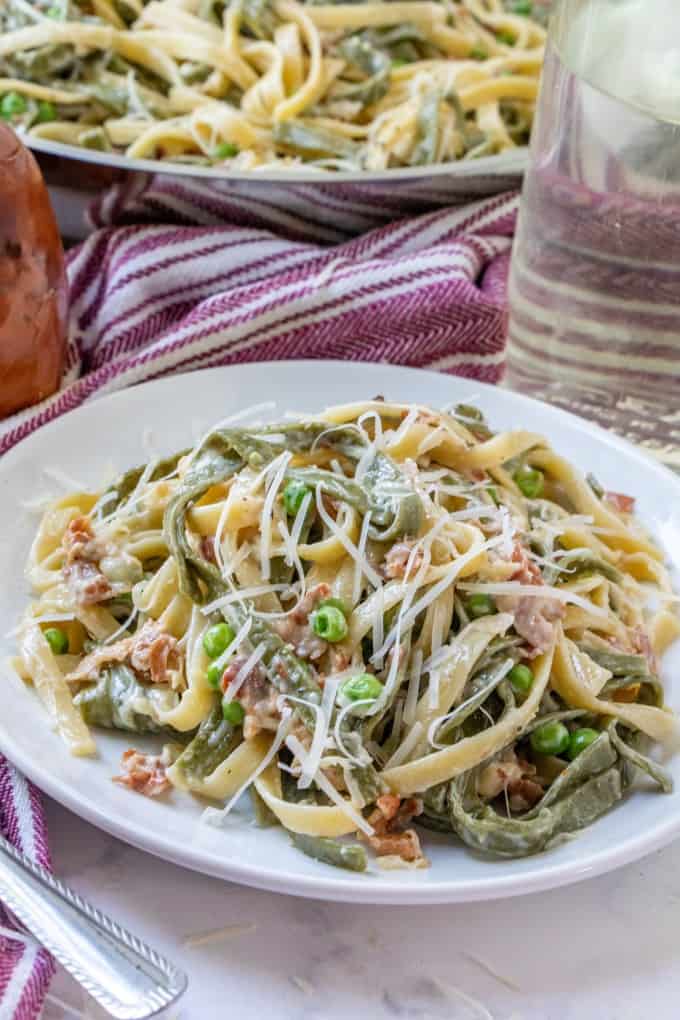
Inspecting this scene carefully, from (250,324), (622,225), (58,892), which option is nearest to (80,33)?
(250,324)

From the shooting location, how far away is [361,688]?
2162mm

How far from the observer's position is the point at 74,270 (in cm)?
372

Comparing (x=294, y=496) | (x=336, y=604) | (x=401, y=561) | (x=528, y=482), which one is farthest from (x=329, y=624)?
(x=528, y=482)

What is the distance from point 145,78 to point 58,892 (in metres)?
3.17

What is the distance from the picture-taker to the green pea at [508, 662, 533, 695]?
2.29 m

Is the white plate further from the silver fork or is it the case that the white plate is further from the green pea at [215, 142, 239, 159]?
the green pea at [215, 142, 239, 159]

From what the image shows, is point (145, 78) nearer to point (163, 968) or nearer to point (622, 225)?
point (622, 225)

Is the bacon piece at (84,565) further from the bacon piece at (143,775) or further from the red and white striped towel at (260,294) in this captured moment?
the red and white striped towel at (260,294)

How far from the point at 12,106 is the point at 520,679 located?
2.69m

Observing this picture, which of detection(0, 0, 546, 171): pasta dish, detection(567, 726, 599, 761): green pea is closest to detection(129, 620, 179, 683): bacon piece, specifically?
detection(567, 726, 599, 761): green pea

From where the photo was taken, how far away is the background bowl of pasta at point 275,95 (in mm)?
3846

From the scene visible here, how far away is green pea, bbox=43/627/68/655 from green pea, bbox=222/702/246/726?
0.39m

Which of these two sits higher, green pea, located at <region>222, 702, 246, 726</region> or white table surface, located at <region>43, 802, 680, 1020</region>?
green pea, located at <region>222, 702, 246, 726</region>

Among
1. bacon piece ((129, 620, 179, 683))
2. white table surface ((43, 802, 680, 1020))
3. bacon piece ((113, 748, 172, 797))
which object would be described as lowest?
white table surface ((43, 802, 680, 1020))
